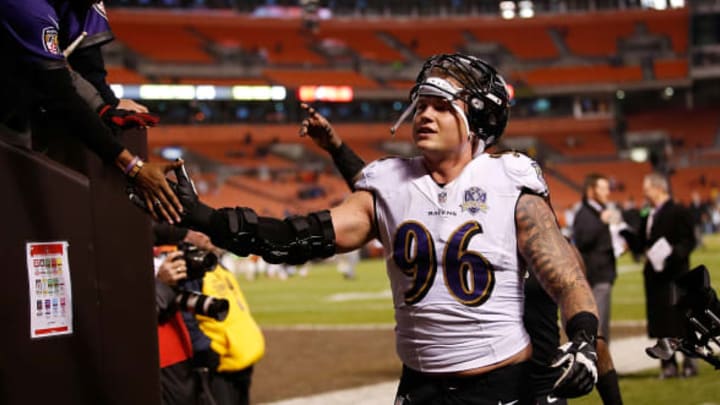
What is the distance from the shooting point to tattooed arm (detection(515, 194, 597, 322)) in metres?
3.40

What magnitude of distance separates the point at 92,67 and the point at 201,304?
5.52 feet

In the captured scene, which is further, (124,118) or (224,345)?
(224,345)

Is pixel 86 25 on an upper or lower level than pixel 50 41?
upper

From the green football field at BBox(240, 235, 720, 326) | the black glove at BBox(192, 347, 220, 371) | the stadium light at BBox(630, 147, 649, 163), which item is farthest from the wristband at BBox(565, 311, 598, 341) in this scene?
the stadium light at BBox(630, 147, 649, 163)

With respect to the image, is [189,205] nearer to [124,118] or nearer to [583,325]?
[124,118]

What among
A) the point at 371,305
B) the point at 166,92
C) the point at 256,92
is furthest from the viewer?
the point at 256,92

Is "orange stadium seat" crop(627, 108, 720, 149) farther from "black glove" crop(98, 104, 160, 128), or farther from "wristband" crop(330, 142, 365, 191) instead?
"black glove" crop(98, 104, 160, 128)

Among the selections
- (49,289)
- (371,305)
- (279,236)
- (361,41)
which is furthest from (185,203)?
(361,41)

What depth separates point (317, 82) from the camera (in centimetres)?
5862

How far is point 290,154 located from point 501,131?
51777mm

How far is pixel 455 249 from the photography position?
3.43 meters

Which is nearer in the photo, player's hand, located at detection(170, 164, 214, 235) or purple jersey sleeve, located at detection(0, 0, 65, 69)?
player's hand, located at detection(170, 164, 214, 235)

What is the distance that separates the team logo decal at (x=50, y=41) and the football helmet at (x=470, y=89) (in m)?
1.28

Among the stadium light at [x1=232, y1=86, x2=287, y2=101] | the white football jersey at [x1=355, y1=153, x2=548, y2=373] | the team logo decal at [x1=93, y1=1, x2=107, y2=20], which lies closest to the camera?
the white football jersey at [x1=355, y1=153, x2=548, y2=373]
